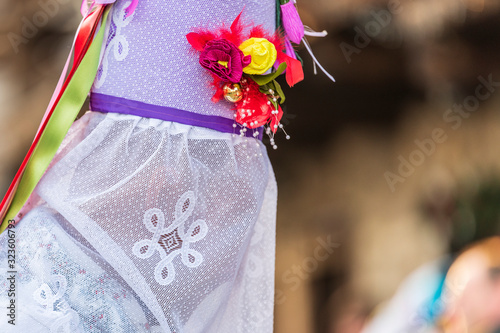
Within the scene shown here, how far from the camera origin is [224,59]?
3.18 ft

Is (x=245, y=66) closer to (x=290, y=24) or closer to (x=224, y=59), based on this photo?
(x=224, y=59)

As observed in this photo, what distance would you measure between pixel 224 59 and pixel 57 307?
0.47 m

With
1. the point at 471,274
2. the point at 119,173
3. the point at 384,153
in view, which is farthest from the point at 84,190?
the point at 471,274

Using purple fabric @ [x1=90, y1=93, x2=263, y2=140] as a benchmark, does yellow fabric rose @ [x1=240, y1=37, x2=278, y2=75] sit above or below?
above

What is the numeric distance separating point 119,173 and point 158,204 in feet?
0.26

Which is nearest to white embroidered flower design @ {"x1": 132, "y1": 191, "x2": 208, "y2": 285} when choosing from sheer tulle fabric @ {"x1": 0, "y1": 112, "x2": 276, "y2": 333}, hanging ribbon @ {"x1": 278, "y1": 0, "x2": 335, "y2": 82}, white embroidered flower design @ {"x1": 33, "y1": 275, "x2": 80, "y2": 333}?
sheer tulle fabric @ {"x1": 0, "y1": 112, "x2": 276, "y2": 333}

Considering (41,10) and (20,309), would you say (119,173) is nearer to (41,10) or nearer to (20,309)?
(20,309)

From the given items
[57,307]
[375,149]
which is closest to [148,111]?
[57,307]

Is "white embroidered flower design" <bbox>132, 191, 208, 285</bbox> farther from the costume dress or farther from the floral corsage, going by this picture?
the floral corsage

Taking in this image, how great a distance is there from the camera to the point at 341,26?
2348 millimetres

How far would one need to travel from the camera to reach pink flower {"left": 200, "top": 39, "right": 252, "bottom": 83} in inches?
37.7

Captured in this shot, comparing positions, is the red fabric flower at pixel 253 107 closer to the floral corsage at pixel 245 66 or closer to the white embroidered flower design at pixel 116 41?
the floral corsage at pixel 245 66

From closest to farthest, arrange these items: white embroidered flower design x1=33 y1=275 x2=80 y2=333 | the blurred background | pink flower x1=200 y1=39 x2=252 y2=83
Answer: white embroidered flower design x1=33 y1=275 x2=80 y2=333
pink flower x1=200 y1=39 x2=252 y2=83
the blurred background

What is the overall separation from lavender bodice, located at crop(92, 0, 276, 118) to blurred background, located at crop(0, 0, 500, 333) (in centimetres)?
143
